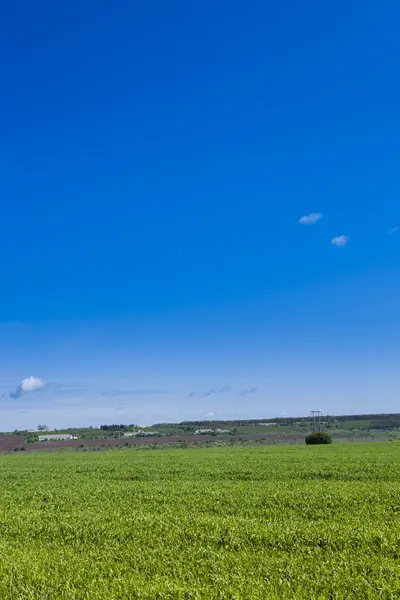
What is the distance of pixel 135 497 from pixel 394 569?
1320 cm

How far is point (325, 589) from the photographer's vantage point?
900 cm

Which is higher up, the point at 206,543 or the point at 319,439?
the point at 206,543

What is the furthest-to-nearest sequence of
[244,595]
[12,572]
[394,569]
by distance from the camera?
[12,572]
[394,569]
[244,595]

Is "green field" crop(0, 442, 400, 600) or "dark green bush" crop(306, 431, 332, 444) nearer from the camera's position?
"green field" crop(0, 442, 400, 600)

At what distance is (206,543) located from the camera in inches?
491

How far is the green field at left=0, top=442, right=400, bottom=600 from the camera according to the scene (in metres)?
9.30

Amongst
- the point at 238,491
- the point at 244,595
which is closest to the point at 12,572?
the point at 244,595

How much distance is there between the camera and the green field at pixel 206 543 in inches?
366

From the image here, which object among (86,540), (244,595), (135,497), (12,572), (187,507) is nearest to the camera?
(244,595)

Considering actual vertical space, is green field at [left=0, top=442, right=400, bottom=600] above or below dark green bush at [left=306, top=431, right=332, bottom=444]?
above

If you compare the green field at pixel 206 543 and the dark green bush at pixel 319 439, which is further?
the dark green bush at pixel 319 439

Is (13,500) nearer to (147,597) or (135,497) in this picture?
(135,497)

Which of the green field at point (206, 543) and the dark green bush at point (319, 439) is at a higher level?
the green field at point (206, 543)

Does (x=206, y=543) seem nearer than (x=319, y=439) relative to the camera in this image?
Yes
